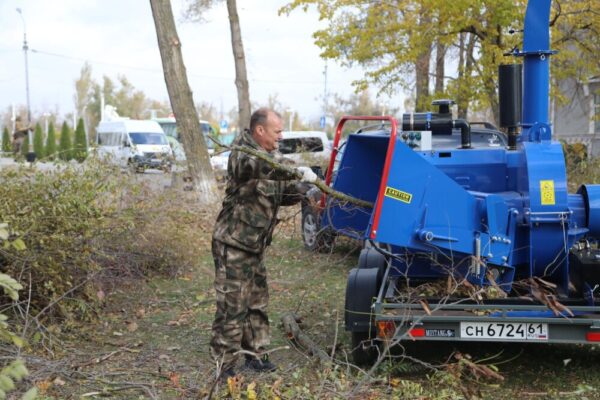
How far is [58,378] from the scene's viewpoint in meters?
4.93

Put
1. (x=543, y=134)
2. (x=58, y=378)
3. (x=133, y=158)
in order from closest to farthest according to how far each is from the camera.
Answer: (x=58, y=378) < (x=543, y=134) < (x=133, y=158)

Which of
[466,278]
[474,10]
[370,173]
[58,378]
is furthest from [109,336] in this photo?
[474,10]

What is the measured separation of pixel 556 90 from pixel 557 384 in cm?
1317

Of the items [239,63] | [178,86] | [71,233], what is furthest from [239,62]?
[71,233]

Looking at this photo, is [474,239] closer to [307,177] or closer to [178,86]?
[307,177]

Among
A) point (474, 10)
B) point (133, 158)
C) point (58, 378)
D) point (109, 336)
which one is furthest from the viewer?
point (474, 10)

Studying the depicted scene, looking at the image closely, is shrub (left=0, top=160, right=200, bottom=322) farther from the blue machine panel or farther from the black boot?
the blue machine panel

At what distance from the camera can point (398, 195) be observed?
192 inches

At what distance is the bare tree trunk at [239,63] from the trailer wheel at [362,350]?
1620 centimetres

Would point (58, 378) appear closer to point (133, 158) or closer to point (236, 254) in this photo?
point (236, 254)

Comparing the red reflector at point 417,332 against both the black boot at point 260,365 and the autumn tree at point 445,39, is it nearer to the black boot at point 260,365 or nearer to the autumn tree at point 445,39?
the black boot at point 260,365

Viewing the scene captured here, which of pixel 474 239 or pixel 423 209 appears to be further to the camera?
pixel 474 239

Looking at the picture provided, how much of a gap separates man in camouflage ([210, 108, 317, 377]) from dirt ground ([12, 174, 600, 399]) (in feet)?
1.17

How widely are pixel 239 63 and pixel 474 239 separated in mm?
17208
